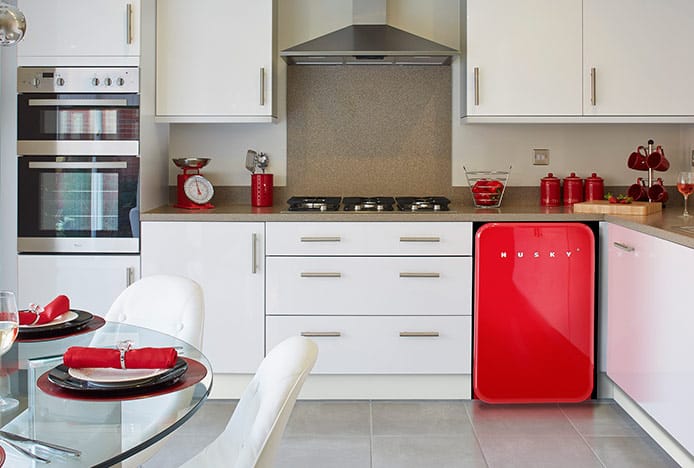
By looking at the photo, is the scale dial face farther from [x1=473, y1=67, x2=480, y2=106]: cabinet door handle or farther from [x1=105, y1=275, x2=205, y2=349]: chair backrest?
[x1=105, y1=275, x2=205, y2=349]: chair backrest

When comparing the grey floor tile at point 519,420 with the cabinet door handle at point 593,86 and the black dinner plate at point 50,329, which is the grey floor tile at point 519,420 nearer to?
the cabinet door handle at point 593,86

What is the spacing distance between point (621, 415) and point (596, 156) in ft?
4.78

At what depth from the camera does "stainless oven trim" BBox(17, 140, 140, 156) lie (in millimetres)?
3967

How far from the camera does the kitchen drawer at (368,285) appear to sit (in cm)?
404

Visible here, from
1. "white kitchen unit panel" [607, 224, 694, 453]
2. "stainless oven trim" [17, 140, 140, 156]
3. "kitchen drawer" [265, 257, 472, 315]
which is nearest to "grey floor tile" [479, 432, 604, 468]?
"white kitchen unit panel" [607, 224, 694, 453]

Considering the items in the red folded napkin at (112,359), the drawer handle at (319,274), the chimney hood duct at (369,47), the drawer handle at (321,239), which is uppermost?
the chimney hood duct at (369,47)

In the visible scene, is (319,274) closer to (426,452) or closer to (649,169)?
(426,452)

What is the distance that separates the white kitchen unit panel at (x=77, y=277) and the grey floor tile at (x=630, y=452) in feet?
7.11

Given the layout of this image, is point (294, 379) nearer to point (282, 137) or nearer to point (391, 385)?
point (391, 385)

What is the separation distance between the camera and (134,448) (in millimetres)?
1530

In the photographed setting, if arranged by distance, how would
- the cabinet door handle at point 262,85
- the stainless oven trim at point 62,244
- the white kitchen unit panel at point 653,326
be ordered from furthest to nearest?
1. the cabinet door handle at point 262,85
2. the stainless oven trim at point 62,244
3. the white kitchen unit panel at point 653,326

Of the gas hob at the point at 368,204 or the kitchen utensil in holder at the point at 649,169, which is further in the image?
the kitchen utensil in holder at the point at 649,169

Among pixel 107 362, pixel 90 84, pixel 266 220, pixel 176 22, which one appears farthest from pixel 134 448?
pixel 176 22

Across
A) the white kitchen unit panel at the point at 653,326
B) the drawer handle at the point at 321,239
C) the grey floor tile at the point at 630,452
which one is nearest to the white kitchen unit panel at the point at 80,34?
the drawer handle at the point at 321,239
